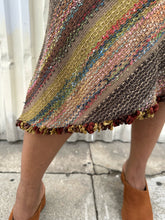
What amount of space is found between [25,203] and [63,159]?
1.66 feet

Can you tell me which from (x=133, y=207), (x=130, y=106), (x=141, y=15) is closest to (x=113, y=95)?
(x=130, y=106)

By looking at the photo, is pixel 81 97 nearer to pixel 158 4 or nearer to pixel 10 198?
pixel 158 4

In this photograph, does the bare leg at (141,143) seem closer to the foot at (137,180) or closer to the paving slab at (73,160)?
the foot at (137,180)

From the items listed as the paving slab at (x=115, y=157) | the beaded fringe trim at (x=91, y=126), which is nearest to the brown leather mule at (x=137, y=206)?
the paving slab at (x=115, y=157)

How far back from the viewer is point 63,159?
111cm

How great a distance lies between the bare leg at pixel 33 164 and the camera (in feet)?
1.62

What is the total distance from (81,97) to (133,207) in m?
0.56

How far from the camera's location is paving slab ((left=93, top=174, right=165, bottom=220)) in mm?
805

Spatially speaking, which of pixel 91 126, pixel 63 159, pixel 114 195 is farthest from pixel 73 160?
pixel 91 126

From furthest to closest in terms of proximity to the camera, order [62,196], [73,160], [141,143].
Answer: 1. [73,160]
2. [62,196]
3. [141,143]

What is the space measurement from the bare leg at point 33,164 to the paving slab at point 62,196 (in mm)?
196

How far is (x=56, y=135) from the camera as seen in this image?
486 millimetres

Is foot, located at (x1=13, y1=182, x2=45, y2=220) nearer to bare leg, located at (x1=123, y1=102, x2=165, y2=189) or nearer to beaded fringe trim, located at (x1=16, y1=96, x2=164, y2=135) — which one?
beaded fringe trim, located at (x1=16, y1=96, x2=164, y2=135)

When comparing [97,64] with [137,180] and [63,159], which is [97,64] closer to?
[137,180]
